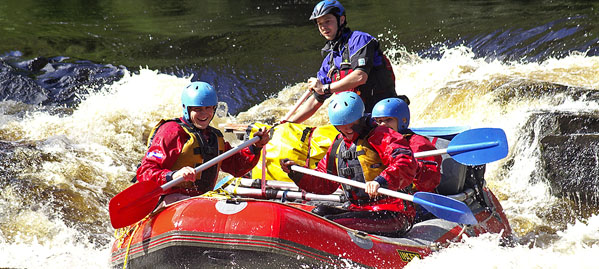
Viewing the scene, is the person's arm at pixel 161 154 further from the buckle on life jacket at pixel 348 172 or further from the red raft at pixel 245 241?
the buckle on life jacket at pixel 348 172

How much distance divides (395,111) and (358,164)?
0.74 meters

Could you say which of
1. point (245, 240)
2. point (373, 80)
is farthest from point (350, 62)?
point (245, 240)

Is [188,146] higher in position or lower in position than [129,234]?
higher

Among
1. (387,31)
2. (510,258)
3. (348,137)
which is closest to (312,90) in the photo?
(348,137)

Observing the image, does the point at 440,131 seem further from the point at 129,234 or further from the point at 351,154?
the point at 129,234

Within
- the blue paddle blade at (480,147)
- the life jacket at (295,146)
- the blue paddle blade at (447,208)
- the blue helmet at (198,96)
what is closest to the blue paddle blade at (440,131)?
the blue paddle blade at (480,147)

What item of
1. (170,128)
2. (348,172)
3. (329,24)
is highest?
(329,24)

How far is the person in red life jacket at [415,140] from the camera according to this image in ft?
15.6

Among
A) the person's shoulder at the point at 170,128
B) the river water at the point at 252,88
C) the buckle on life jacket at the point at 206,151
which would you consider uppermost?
the person's shoulder at the point at 170,128

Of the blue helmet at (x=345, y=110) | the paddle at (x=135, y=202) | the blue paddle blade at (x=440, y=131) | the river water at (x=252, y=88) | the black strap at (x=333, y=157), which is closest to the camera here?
the paddle at (x=135, y=202)

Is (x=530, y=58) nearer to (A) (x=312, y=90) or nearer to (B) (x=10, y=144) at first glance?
(A) (x=312, y=90)

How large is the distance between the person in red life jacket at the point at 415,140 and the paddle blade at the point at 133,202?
1.88m

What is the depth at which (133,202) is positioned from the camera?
3963mm

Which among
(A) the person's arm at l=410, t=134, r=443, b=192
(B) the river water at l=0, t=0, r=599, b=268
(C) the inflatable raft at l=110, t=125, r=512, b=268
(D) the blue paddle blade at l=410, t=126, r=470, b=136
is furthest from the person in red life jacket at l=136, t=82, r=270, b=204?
(D) the blue paddle blade at l=410, t=126, r=470, b=136
